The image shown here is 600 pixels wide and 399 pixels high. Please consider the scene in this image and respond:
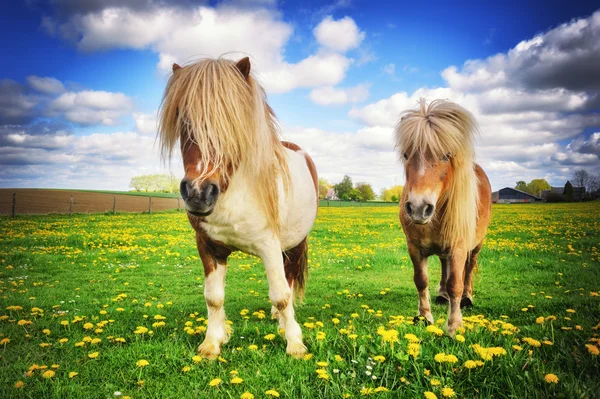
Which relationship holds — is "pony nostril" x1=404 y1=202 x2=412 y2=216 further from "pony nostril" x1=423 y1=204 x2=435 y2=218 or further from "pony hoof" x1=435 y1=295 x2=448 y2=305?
"pony hoof" x1=435 y1=295 x2=448 y2=305

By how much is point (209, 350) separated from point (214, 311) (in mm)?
415

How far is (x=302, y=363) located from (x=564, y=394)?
2114 mm

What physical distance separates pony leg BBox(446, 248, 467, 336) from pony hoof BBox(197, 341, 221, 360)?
112 inches

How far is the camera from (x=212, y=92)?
3.27 metres

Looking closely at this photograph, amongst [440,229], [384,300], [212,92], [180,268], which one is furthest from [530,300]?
[180,268]

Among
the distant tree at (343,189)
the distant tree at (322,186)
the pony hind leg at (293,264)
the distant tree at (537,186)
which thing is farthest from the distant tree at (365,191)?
the pony hind leg at (293,264)

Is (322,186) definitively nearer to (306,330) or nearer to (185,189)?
(306,330)

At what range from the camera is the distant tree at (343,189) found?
8169cm

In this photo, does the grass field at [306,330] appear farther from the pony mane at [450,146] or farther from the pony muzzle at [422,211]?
the pony mane at [450,146]

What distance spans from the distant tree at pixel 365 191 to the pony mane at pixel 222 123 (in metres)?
82.9

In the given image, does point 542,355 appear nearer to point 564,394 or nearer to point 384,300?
point 564,394

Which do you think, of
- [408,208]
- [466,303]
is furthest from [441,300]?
[408,208]

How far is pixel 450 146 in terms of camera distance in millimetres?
4215

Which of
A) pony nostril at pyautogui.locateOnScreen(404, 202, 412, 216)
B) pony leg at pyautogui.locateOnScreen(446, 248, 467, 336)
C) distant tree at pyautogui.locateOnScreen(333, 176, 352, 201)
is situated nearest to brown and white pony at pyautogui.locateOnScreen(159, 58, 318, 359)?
pony nostril at pyautogui.locateOnScreen(404, 202, 412, 216)
